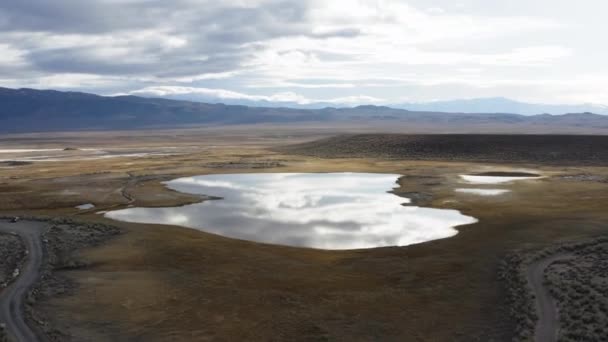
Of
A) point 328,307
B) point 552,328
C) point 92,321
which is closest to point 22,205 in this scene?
point 92,321

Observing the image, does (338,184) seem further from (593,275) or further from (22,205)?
(593,275)

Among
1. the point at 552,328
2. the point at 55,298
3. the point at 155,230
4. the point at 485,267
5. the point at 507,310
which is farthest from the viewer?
the point at 155,230

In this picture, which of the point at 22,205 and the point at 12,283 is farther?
the point at 22,205

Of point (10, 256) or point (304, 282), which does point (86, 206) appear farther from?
point (304, 282)

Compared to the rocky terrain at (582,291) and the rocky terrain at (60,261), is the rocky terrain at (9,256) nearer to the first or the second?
A: the rocky terrain at (60,261)

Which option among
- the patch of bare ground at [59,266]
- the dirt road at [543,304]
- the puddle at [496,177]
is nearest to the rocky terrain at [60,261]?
the patch of bare ground at [59,266]

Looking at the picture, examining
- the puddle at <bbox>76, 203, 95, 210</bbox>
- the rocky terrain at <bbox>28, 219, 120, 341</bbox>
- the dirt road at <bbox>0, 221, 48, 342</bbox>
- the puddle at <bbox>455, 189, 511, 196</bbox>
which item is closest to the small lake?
the puddle at <bbox>76, 203, 95, 210</bbox>

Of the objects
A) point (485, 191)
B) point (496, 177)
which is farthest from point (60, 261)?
point (496, 177)
